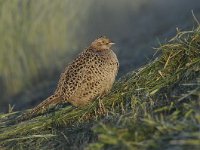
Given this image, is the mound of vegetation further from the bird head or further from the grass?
the grass

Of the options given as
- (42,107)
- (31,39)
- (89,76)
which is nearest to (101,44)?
(89,76)

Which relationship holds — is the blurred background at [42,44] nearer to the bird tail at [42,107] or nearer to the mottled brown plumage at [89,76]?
the bird tail at [42,107]

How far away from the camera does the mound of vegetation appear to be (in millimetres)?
4074

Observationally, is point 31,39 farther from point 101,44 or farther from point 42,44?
point 101,44

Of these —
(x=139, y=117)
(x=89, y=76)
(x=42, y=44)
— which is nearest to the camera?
(x=139, y=117)

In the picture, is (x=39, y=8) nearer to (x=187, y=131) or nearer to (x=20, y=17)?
(x=20, y=17)

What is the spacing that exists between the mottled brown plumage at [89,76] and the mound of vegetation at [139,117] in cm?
11

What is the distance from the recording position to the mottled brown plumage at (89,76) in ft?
18.9

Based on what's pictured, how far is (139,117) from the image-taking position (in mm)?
4633

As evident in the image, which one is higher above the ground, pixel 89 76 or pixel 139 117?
pixel 89 76

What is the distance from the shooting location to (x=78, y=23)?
13086 mm

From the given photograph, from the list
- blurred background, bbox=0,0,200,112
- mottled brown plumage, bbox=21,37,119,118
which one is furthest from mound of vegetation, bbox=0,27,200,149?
blurred background, bbox=0,0,200,112

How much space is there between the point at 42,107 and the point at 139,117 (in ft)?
5.72

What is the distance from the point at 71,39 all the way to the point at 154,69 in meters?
7.18
